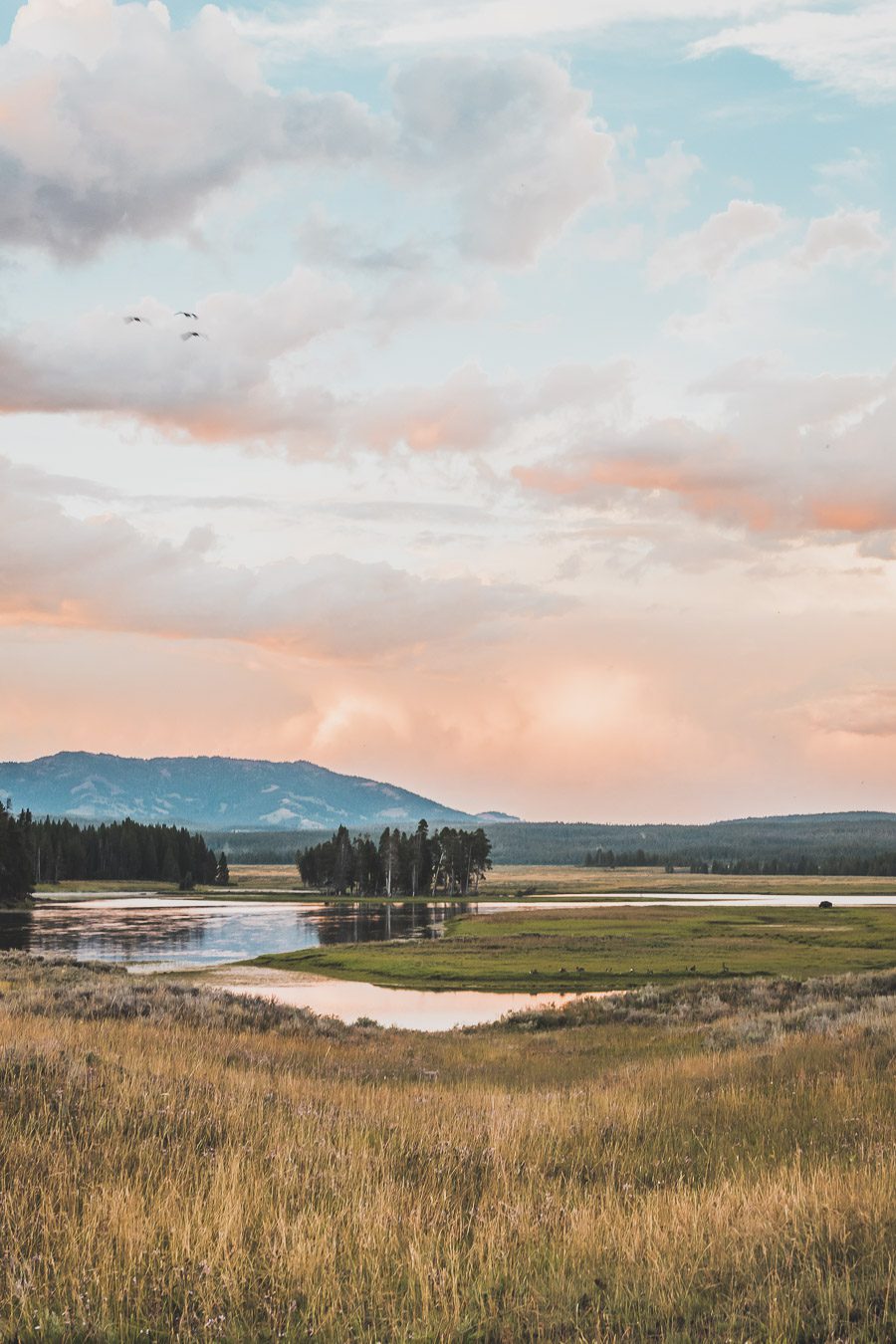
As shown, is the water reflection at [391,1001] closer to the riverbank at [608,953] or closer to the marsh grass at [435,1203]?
the riverbank at [608,953]

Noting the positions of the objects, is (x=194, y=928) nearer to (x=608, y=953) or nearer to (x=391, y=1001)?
(x=608, y=953)

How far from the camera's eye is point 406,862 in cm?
16612

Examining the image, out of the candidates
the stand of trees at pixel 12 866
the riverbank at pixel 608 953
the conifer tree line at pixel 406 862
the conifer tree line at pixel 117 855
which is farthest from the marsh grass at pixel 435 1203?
the conifer tree line at pixel 117 855

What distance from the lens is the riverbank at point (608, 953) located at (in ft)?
169

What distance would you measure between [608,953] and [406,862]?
4179 inches

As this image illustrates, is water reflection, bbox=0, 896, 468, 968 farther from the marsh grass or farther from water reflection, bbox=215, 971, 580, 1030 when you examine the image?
the marsh grass

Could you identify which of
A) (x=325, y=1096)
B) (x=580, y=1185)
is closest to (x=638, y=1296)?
(x=580, y=1185)

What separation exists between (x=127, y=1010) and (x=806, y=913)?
84.4 meters

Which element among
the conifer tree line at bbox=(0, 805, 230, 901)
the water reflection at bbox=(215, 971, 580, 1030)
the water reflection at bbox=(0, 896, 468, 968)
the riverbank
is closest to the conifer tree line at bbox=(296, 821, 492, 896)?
the water reflection at bbox=(0, 896, 468, 968)

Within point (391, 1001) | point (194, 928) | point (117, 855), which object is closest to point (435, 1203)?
point (391, 1001)

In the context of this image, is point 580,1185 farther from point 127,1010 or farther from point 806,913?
point 806,913

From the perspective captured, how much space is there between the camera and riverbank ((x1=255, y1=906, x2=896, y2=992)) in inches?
2026

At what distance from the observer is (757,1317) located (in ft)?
18.6

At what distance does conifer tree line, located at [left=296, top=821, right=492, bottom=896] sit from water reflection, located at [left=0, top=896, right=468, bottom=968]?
91.3 feet
